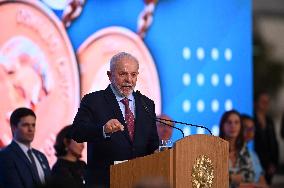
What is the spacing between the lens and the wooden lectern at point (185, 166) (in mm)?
4453

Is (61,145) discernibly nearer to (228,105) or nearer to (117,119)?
(117,119)

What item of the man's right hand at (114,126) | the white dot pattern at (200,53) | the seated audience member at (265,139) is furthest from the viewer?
the seated audience member at (265,139)

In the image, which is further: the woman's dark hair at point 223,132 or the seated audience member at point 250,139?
the seated audience member at point 250,139

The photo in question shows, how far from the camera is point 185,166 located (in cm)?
450

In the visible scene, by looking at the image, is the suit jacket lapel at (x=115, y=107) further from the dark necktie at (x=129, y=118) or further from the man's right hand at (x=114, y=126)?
the man's right hand at (x=114, y=126)

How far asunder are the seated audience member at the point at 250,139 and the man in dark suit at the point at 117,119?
9.39 feet

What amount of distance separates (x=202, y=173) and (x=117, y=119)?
60 centimetres

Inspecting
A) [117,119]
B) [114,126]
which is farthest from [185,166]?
[117,119]

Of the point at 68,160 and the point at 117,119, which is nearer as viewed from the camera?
the point at 117,119

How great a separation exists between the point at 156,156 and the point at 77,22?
9.46 feet

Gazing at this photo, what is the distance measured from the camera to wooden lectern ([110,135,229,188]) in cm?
445

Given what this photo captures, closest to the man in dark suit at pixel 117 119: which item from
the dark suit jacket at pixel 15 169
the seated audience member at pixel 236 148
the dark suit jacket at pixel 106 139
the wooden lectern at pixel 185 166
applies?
the dark suit jacket at pixel 106 139

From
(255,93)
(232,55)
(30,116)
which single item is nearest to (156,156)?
(30,116)

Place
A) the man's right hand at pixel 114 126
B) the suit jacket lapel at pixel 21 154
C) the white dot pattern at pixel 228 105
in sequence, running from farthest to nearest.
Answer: the white dot pattern at pixel 228 105
the suit jacket lapel at pixel 21 154
the man's right hand at pixel 114 126
